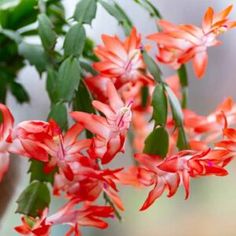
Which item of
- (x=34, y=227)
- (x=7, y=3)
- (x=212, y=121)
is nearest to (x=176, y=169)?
(x=34, y=227)

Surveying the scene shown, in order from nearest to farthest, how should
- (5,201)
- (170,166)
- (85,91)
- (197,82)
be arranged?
(170,166)
(85,91)
(5,201)
(197,82)

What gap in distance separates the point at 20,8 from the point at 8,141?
1.16 feet

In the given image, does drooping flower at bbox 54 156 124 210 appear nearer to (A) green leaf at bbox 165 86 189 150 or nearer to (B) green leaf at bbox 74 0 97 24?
(A) green leaf at bbox 165 86 189 150

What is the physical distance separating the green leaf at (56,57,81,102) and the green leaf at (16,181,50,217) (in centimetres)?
12

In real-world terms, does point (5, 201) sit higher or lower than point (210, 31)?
lower

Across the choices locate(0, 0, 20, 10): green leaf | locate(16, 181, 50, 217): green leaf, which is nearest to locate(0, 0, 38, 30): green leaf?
locate(0, 0, 20, 10): green leaf

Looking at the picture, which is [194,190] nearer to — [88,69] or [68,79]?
[88,69]

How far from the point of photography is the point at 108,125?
0.66 metres

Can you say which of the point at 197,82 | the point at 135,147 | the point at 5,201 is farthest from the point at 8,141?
the point at 197,82

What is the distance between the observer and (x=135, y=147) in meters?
1.12

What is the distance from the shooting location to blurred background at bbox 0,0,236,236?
1703 mm

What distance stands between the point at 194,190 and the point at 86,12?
43.7 inches

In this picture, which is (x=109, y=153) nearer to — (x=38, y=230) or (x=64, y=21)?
(x=38, y=230)

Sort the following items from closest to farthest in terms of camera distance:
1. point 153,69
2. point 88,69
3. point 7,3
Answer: point 153,69, point 88,69, point 7,3
